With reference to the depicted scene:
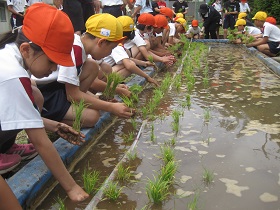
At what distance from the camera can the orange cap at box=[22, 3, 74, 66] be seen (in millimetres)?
1646

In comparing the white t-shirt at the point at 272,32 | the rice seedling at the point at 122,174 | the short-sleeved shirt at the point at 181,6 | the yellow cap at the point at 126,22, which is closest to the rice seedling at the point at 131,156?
the rice seedling at the point at 122,174

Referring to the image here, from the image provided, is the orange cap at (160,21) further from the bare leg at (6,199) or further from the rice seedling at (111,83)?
the bare leg at (6,199)

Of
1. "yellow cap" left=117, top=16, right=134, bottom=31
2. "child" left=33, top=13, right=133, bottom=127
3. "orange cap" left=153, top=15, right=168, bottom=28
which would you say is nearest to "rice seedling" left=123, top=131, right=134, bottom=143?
"child" left=33, top=13, right=133, bottom=127

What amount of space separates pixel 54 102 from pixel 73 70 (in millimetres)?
341

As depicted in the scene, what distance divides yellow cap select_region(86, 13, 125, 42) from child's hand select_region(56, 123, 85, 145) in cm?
78

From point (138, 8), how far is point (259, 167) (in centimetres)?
605

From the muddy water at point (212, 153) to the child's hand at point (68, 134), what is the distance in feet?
0.62

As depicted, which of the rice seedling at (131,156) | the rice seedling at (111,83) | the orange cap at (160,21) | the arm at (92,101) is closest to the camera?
the rice seedling at (131,156)

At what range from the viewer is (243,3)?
12.1 metres

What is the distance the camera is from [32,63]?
173cm

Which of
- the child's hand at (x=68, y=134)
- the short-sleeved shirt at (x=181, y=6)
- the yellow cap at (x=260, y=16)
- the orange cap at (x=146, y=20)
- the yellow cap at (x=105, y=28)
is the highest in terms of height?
the yellow cap at (x=105, y=28)

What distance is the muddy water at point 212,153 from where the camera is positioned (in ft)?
6.16

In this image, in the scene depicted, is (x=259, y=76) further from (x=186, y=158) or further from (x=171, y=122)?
(x=186, y=158)

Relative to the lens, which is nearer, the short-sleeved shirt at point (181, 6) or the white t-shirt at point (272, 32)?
the white t-shirt at point (272, 32)
